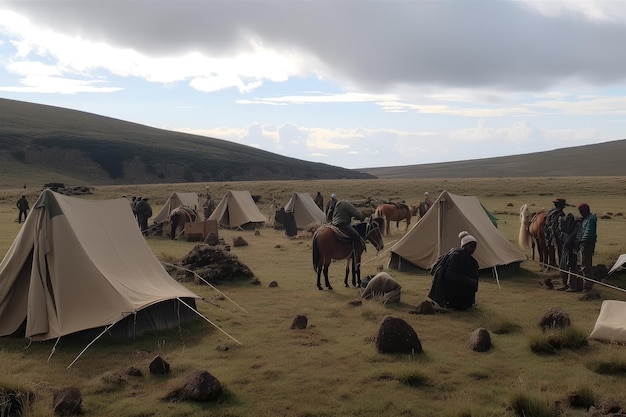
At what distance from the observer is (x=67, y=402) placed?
6.39m

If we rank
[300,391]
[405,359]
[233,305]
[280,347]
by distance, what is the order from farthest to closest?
[233,305], [280,347], [405,359], [300,391]

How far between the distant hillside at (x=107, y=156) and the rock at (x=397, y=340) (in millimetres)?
82002

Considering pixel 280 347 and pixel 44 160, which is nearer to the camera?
pixel 280 347

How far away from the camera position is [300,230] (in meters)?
29.5

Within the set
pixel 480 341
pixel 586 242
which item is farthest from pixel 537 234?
pixel 480 341

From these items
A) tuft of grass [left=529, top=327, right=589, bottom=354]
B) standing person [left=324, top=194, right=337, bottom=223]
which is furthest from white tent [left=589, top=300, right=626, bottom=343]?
standing person [left=324, top=194, right=337, bottom=223]

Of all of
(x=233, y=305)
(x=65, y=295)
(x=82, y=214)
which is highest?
(x=82, y=214)

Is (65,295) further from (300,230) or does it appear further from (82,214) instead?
(300,230)

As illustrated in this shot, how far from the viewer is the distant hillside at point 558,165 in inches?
5098

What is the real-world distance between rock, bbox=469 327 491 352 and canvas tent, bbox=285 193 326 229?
69.3 ft

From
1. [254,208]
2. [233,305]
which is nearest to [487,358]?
[233,305]

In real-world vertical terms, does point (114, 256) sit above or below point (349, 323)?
above

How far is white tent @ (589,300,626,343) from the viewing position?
8750 mm

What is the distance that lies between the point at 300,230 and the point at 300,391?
73.2 feet
